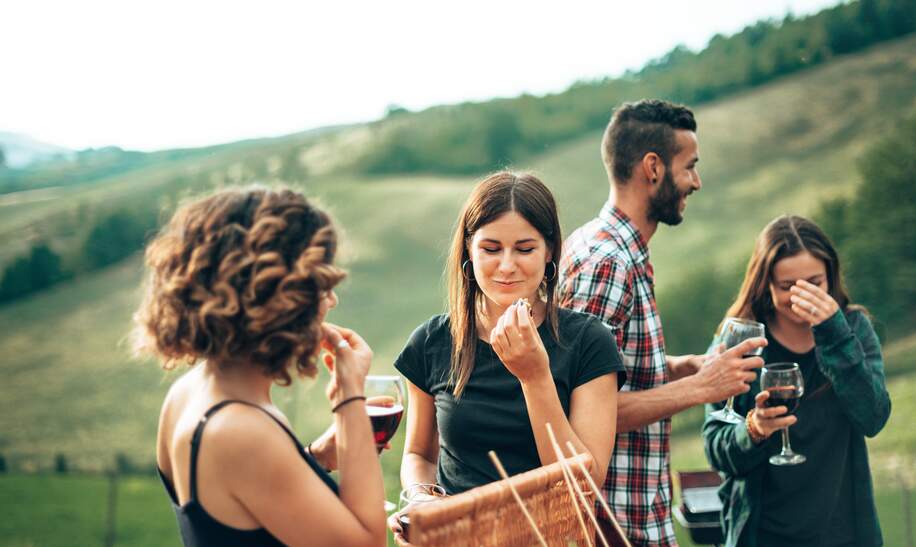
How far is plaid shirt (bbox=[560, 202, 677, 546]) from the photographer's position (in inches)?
105

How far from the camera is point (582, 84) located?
27.7 feet

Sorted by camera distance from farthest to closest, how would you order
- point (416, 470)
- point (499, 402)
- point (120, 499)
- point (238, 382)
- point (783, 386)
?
point (120, 499) < point (783, 386) < point (416, 470) < point (499, 402) < point (238, 382)

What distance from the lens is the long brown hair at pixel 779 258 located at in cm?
304

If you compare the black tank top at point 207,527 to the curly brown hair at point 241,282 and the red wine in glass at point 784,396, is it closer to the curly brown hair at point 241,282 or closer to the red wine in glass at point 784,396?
the curly brown hair at point 241,282

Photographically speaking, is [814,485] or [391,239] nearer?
[814,485]

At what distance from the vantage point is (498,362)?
2350 millimetres

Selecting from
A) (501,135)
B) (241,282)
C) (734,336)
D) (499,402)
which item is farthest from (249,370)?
(501,135)

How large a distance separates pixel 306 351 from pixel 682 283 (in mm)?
6427

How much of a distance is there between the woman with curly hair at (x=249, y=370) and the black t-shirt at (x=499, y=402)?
64 cm

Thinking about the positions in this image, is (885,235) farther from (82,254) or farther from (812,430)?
(82,254)

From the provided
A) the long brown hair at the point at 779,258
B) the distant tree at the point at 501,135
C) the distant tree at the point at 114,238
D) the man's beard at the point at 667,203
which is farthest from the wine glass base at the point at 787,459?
the distant tree at the point at 114,238

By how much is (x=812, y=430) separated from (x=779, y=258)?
60 cm

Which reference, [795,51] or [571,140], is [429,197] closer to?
[571,140]

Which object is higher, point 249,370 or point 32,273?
point 249,370
